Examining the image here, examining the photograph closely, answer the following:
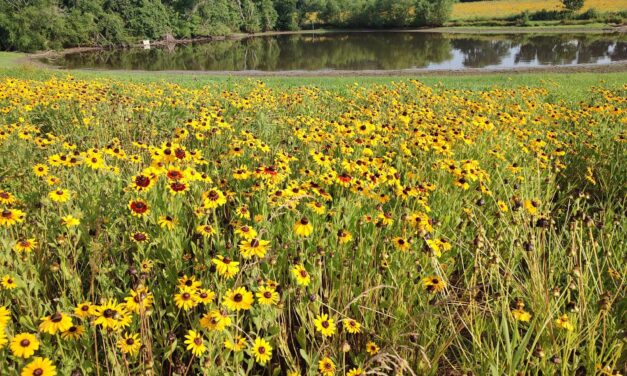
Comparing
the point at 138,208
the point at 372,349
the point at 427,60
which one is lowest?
the point at 372,349

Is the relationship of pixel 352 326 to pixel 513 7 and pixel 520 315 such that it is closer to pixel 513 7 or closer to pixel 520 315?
pixel 520 315

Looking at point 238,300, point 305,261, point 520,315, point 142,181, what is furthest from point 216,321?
point 520,315

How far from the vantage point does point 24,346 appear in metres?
1.49

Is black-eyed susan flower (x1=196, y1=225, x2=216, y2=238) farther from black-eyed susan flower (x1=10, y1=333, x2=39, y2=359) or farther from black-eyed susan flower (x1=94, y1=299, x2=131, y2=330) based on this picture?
black-eyed susan flower (x1=10, y1=333, x2=39, y2=359)

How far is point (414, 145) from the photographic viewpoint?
4324 mm

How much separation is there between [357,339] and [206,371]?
1041 millimetres

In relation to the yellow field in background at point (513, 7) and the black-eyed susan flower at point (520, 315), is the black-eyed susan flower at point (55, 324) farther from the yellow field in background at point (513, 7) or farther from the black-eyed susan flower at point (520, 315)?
the yellow field in background at point (513, 7)

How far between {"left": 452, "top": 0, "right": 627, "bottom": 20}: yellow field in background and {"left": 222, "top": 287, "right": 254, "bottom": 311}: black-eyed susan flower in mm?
84511

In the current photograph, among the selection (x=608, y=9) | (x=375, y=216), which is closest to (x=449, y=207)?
(x=375, y=216)

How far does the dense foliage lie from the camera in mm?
51656

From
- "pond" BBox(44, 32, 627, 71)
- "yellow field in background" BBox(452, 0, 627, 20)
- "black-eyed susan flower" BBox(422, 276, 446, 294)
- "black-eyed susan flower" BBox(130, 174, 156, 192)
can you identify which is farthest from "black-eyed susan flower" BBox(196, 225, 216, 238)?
"yellow field in background" BBox(452, 0, 627, 20)

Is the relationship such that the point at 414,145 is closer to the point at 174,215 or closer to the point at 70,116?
the point at 174,215

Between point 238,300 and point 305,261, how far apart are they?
0.95 meters

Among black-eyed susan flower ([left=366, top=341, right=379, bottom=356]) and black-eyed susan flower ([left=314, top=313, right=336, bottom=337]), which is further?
black-eyed susan flower ([left=366, top=341, right=379, bottom=356])
